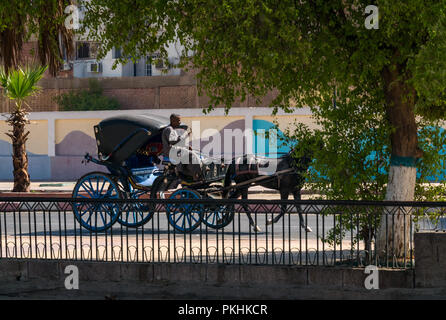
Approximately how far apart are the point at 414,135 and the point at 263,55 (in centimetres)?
256

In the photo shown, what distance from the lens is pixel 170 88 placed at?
3775 centimetres

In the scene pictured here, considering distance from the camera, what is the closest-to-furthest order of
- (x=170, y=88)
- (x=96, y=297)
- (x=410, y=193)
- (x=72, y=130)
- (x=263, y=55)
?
(x=263, y=55) < (x=96, y=297) < (x=410, y=193) < (x=72, y=130) < (x=170, y=88)

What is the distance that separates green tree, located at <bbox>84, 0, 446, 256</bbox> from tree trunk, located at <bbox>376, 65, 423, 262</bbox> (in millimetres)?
13

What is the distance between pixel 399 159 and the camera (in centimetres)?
910

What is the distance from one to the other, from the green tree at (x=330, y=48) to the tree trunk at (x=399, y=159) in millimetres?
13

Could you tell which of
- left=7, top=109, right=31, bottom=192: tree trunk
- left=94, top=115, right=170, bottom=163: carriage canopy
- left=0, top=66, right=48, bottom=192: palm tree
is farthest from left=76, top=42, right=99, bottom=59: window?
left=94, top=115, right=170, bottom=163: carriage canopy

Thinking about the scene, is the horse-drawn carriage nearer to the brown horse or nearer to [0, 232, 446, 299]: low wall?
the brown horse

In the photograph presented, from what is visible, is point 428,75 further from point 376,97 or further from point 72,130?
point 72,130

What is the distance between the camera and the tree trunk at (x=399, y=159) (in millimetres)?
8914

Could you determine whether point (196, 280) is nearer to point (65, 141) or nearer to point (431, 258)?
point (431, 258)

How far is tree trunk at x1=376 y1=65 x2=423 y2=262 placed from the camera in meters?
8.91

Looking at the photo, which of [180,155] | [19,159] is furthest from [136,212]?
[19,159]

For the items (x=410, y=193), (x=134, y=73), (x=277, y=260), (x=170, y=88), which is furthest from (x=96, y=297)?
(x=134, y=73)

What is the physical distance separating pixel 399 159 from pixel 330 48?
181 cm
